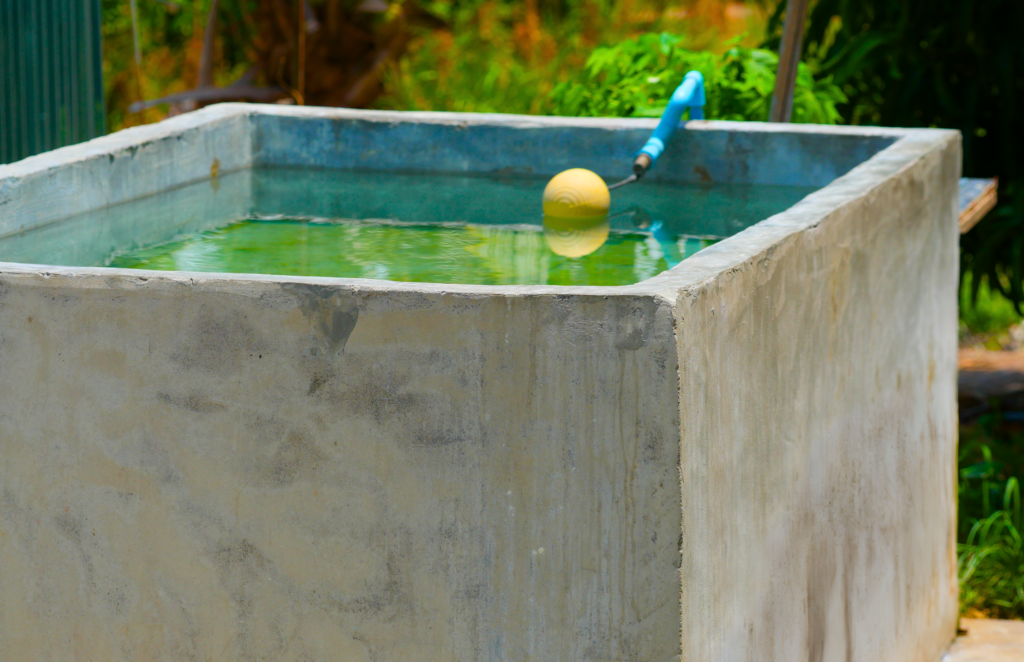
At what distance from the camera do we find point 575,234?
12.6 feet

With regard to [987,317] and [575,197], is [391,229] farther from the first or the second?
[987,317]

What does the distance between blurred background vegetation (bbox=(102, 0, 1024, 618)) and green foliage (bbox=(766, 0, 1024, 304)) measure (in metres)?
0.01

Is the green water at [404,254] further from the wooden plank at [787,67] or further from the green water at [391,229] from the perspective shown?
the wooden plank at [787,67]

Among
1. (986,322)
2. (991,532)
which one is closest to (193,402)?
(991,532)

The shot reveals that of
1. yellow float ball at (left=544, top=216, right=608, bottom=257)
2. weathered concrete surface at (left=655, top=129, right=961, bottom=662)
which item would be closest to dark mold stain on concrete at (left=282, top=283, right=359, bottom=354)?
weathered concrete surface at (left=655, top=129, right=961, bottom=662)

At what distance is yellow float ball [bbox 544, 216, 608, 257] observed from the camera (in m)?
3.62

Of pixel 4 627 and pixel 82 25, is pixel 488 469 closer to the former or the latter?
pixel 4 627

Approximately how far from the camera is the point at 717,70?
17.2 ft

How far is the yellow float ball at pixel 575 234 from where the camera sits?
362 cm

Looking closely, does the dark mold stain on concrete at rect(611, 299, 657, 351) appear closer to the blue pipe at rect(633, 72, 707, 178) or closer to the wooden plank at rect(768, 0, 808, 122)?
the blue pipe at rect(633, 72, 707, 178)

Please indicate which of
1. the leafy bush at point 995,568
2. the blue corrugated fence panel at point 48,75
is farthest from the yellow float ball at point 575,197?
the leafy bush at point 995,568

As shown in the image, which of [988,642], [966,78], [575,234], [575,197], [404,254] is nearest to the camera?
[404,254]

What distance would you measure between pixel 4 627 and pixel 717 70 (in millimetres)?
3671

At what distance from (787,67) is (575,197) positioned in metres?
1.30
